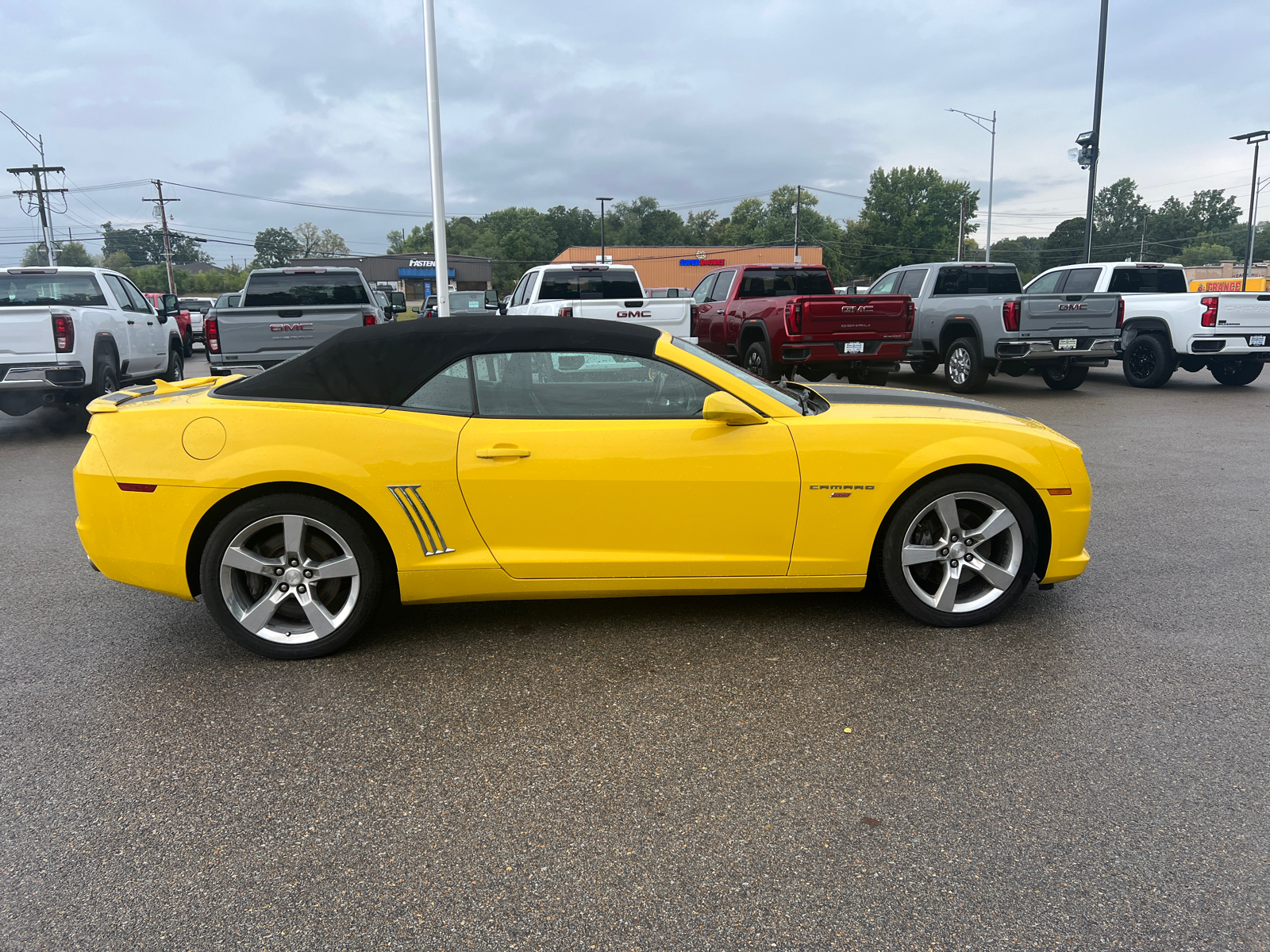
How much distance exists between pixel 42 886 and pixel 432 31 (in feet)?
52.9

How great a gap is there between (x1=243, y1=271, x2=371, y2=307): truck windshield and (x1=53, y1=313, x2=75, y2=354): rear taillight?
296 centimetres

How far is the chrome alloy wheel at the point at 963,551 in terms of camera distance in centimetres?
412

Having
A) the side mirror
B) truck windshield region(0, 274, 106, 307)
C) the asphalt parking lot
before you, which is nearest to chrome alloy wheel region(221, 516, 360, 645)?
the asphalt parking lot

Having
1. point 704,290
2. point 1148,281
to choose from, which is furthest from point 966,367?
point 704,290

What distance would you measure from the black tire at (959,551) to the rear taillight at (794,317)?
27.8 ft

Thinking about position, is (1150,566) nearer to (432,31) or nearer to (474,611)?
(474,611)

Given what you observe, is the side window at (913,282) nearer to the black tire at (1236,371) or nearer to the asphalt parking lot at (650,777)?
the black tire at (1236,371)

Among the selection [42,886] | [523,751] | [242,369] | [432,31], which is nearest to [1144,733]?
[523,751]

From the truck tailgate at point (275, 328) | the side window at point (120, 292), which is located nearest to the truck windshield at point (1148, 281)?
the truck tailgate at point (275, 328)

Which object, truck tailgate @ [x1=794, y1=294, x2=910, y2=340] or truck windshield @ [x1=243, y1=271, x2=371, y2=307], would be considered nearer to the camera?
truck tailgate @ [x1=794, y1=294, x2=910, y2=340]

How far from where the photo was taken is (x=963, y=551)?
4.15m

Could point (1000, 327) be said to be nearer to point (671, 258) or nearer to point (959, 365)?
point (959, 365)

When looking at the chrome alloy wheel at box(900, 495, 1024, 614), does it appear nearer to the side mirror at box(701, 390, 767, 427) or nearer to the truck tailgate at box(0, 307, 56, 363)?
the side mirror at box(701, 390, 767, 427)

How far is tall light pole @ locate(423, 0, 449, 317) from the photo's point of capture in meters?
15.7
